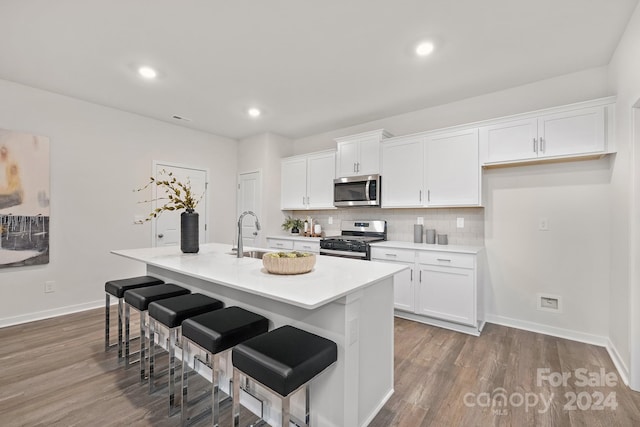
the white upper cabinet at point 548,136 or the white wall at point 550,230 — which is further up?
the white upper cabinet at point 548,136

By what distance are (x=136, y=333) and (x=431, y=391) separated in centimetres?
282

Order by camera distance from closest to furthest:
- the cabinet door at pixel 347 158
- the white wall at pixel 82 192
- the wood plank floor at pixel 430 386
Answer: the wood plank floor at pixel 430 386, the white wall at pixel 82 192, the cabinet door at pixel 347 158

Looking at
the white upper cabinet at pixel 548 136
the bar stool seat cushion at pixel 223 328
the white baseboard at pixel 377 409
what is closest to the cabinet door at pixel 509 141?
the white upper cabinet at pixel 548 136

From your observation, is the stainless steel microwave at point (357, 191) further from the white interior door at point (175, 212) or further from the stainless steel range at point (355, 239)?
the white interior door at point (175, 212)

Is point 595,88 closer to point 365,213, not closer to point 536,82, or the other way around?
point 536,82

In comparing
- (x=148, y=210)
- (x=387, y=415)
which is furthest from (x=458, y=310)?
(x=148, y=210)

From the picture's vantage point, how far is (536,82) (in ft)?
10.1

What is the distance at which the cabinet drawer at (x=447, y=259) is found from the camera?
297 cm

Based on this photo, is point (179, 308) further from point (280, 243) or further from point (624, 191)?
point (624, 191)

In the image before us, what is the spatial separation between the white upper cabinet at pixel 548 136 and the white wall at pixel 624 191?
0.48ft

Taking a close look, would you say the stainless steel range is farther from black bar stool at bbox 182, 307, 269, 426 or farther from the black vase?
black bar stool at bbox 182, 307, 269, 426

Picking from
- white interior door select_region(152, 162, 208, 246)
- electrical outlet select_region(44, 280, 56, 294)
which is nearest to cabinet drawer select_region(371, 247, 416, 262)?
white interior door select_region(152, 162, 208, 246)

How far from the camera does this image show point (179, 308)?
6.05ft

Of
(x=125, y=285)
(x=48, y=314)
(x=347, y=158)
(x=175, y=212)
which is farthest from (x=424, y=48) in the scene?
(x=48, y=314)
